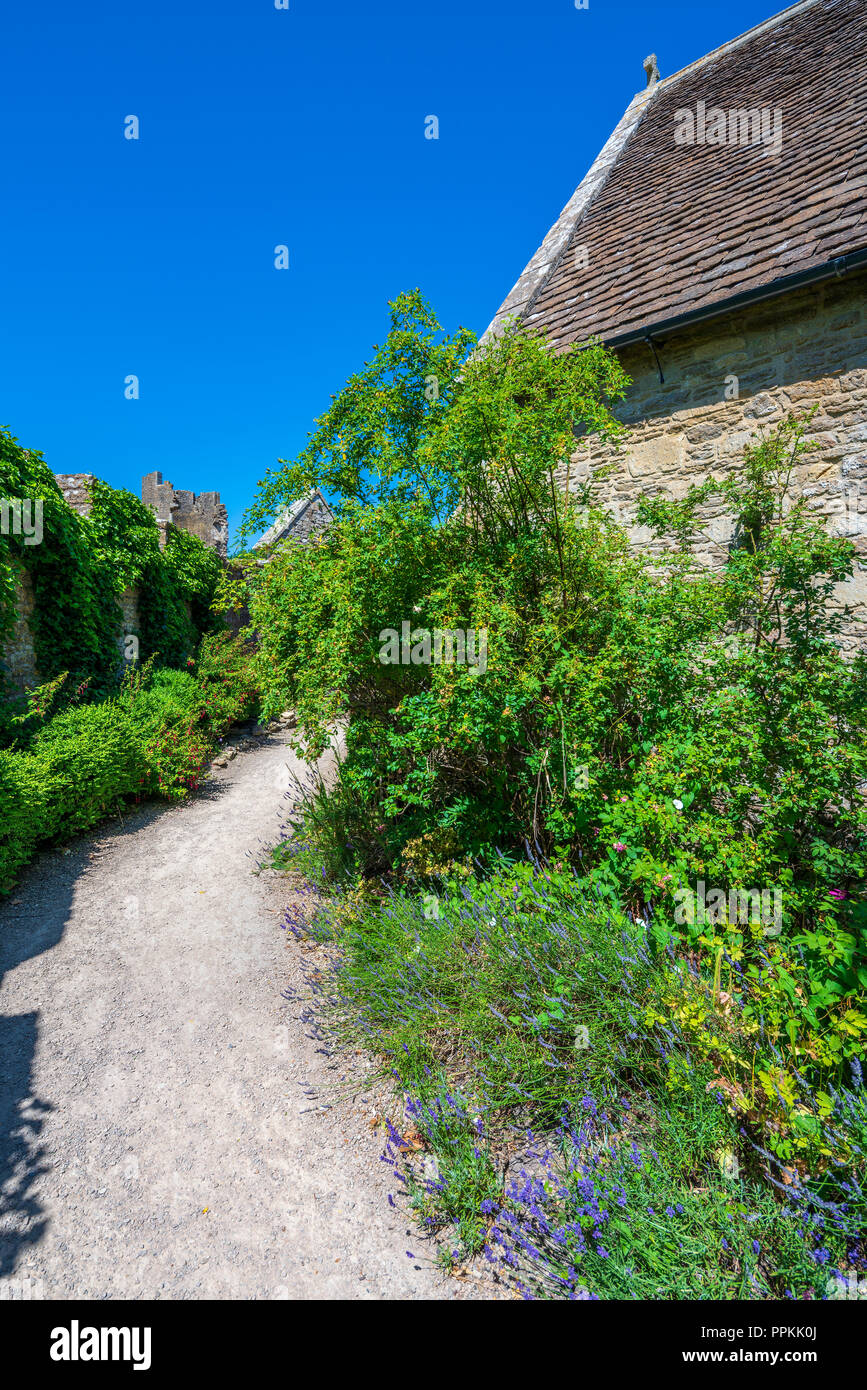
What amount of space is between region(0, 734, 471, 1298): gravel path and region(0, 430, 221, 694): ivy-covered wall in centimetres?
345

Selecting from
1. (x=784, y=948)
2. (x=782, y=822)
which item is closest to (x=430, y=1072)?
(x=784, y=948)

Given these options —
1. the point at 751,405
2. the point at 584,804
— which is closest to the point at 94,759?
the point at 584,804

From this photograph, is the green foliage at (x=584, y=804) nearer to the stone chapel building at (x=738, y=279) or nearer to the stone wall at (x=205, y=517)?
the stone chapel building at (x=738, y=279)

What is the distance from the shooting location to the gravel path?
2.25 metres

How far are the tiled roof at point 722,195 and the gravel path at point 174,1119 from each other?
6731 mm

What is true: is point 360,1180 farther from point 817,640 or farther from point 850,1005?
point 817,640

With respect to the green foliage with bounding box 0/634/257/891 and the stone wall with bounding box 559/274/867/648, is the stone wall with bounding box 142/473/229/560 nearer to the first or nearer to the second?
the green foliage with bounding box 0/634/257/891

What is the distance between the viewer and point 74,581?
24.7 feet

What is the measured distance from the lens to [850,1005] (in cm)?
237

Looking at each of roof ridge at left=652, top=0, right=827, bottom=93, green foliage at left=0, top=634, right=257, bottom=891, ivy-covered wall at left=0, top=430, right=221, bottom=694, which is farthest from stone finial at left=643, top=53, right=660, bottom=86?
green foliage at left=0, top=634, right=257, bottom=891

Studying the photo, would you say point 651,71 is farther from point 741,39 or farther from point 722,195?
point 722,195

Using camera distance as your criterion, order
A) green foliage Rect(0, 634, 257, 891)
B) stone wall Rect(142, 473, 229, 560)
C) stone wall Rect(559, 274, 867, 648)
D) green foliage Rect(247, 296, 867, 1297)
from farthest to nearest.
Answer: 1. stone wall Rect(142, 473, 229, 560)
2. green foliage Rect(0, 634, 257, 891)
3. stone wall Rect(559, 274, 867, 648)
4. green foliage Rect(247, 296, 867, 1297)

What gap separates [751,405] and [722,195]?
2.87 m
